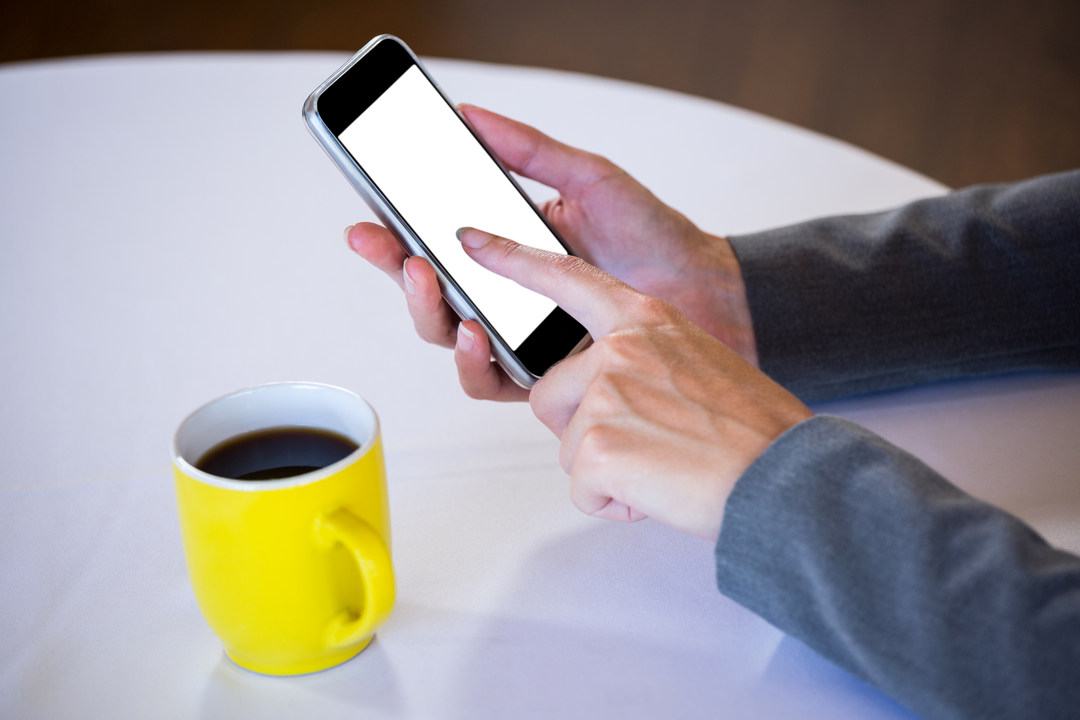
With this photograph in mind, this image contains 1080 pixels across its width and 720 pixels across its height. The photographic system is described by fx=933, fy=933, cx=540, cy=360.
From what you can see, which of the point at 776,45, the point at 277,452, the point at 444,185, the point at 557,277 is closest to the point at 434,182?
the point at 444,185

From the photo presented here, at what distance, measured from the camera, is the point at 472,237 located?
1.94 feet

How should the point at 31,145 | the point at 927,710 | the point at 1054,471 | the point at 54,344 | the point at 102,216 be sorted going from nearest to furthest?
1. the point at 927,710
2. the point at 1054,471
3. the point at 54,344
4. the point at 102,216
5. the point at 31,145

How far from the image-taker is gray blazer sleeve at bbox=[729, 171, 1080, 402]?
26.7 inches

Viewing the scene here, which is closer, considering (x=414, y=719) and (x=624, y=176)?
(x=414, y=719)

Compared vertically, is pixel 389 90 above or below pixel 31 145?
above

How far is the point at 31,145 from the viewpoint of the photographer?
1016 mm

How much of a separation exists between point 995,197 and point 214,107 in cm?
85

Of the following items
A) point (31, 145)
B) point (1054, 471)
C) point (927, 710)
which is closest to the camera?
point (927, 710)

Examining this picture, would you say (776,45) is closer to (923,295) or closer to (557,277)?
(923,295)

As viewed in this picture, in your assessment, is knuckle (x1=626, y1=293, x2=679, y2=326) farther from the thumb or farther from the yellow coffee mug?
the yellow coffee mug

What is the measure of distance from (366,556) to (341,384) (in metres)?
0.30

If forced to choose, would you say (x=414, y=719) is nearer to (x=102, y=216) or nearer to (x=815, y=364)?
(x=815, y=364)

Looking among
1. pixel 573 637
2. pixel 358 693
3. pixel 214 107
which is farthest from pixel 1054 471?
pixel 214 107

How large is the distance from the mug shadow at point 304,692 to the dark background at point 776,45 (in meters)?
2.29
